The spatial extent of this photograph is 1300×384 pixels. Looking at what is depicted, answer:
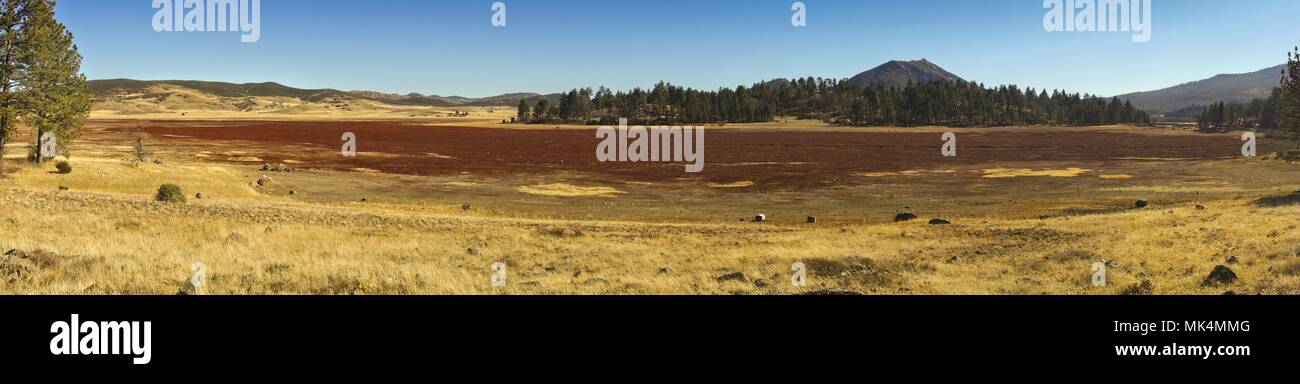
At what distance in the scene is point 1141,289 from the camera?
43.4 ft

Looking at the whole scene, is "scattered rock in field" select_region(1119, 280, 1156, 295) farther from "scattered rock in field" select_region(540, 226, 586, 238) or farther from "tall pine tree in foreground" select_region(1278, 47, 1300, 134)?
"tall pine tree in foreground" select_region(1278, 47, 1300, 134)

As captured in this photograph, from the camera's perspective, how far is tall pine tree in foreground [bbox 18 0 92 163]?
118 feet

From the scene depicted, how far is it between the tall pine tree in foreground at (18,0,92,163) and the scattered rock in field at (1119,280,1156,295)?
4765 cm

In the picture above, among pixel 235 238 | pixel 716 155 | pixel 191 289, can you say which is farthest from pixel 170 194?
pixel 716 155

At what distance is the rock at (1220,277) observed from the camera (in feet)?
44.4

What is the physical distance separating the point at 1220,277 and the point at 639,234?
627 inches

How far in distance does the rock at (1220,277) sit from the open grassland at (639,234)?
183 millimetres

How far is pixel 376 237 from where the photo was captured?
21422mm

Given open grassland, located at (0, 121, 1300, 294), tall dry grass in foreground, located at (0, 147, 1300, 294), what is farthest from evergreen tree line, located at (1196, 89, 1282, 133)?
tall dry grass in foreground, located at (0, 147, 1300, 294)

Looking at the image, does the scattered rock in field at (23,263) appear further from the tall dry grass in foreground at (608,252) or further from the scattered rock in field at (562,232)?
the scattered rock in field at (562,232)

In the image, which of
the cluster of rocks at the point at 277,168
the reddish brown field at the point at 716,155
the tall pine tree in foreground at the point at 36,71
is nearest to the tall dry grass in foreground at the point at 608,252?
the tall pine tree in foreground at the point at 36,71

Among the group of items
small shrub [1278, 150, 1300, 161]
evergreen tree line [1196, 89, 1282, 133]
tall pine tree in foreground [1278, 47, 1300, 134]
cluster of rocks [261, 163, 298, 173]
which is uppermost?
evergreen tree line [1196, 89, 1282, 133]
